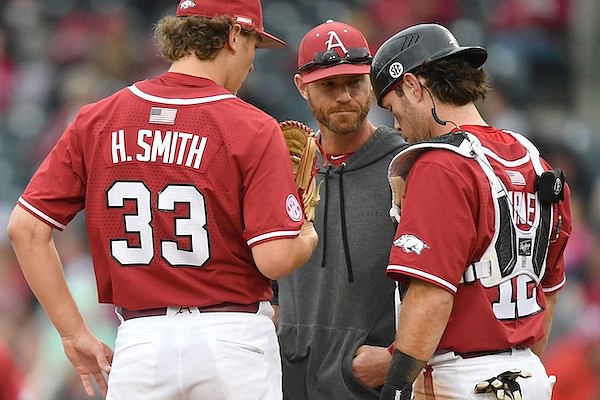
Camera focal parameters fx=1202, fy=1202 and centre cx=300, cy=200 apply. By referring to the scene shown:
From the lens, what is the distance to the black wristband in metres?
3.85

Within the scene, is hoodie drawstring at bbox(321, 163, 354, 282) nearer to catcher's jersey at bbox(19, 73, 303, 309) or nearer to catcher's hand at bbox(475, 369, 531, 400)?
catcher's jersey at bbox(19, 73, 303, 309)

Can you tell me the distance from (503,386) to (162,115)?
1418 mm

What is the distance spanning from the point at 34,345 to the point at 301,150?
5.16 m

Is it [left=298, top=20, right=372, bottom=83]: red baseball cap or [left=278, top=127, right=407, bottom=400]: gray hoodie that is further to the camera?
[left=298, top=20, right=372, bottom=83]: red baseball cap

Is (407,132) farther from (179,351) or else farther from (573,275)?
(573,275)

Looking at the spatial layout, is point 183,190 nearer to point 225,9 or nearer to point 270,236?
point 270,236

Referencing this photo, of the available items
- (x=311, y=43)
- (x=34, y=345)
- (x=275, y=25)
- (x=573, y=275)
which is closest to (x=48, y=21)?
(x=275, y=25)

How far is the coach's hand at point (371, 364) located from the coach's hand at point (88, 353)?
3.17 ft

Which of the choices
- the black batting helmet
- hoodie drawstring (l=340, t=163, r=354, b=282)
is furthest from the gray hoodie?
the black batting helmet

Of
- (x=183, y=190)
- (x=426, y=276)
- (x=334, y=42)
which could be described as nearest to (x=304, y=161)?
(x=183, y=190)

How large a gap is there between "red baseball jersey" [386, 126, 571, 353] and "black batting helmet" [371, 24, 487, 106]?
26cm

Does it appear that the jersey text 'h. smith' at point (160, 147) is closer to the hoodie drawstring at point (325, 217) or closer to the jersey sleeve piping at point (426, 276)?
the jersey sleeve piping at point (426, 276)

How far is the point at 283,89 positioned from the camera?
445 inches

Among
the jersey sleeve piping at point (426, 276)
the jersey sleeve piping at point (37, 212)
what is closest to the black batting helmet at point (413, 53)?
the jersey sleeve piping at point (426, 276)
